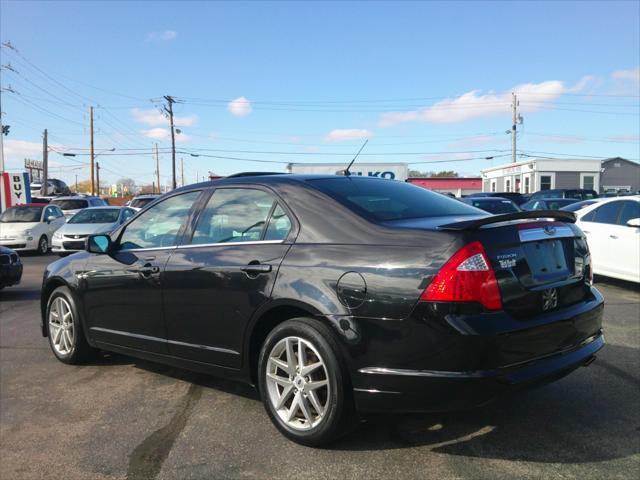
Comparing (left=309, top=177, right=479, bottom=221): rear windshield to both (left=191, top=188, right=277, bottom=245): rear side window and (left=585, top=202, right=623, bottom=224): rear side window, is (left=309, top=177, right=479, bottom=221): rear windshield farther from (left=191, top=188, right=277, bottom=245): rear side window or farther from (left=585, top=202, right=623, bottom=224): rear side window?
(left=585, top=202, right=623, bottom=224): rear side window

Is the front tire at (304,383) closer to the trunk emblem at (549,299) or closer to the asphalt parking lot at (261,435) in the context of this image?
the asphalt parking lot at (261,435)

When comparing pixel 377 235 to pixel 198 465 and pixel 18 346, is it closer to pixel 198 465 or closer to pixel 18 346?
pixel 198 465

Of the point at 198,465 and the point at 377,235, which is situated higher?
the point at 377,235

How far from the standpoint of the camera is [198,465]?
3.12m

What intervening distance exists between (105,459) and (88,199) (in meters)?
22.4

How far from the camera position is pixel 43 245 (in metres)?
17.6

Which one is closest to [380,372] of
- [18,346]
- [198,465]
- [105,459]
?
[198,465]

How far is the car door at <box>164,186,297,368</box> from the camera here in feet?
11.6

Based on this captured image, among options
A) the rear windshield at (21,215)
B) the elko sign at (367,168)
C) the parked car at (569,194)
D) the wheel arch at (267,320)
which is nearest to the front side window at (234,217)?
the wheel arch at (267,320)

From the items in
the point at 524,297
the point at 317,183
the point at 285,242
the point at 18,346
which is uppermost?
the point at 317,183

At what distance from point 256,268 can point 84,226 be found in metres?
14.0

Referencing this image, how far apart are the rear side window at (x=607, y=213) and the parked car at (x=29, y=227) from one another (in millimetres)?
15481

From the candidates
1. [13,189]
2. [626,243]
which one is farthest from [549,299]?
[13,189]

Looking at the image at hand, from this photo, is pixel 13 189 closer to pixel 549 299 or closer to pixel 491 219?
pixel 491 219
